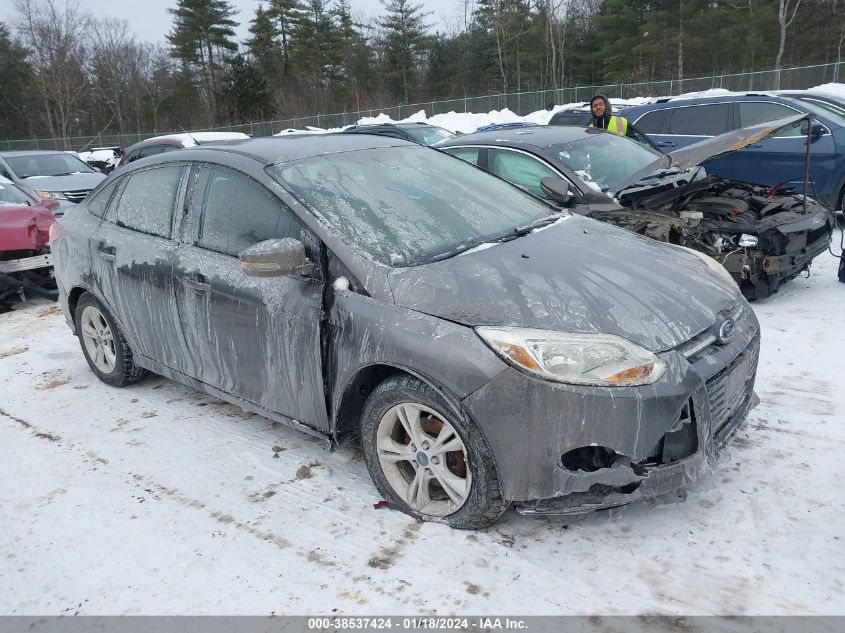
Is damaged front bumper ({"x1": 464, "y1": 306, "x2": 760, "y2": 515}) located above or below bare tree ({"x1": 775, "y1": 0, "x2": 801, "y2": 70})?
below

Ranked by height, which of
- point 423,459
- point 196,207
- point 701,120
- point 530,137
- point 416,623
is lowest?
point 416,623

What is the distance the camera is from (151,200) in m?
4.12

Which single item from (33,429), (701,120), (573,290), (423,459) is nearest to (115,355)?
(33,429)

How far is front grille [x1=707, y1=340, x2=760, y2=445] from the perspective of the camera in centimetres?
276

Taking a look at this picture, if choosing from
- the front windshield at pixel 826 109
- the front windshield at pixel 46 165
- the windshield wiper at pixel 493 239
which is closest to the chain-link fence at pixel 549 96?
the front windshield at pixel 826 109

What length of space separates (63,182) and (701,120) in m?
11.5

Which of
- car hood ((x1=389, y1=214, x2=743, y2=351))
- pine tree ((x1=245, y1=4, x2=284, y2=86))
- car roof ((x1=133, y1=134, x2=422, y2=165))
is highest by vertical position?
pine tree ((x1=245, y1=4, x2=284, y2=86))

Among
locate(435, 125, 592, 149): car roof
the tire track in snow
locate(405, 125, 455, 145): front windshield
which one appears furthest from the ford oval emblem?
locate(405, 125, 455, 145): front windshield

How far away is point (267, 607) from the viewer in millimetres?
2521

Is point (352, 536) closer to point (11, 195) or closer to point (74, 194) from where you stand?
point (11, 195)

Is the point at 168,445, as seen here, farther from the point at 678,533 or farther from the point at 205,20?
the point at 205,20

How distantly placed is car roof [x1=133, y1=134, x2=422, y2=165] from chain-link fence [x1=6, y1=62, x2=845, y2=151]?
1072 inches

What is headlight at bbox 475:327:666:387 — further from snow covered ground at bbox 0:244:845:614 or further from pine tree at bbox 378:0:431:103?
pine tree at bbox 378:0:431:103

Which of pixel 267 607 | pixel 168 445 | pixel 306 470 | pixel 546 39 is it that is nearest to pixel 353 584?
pixel 267 607
